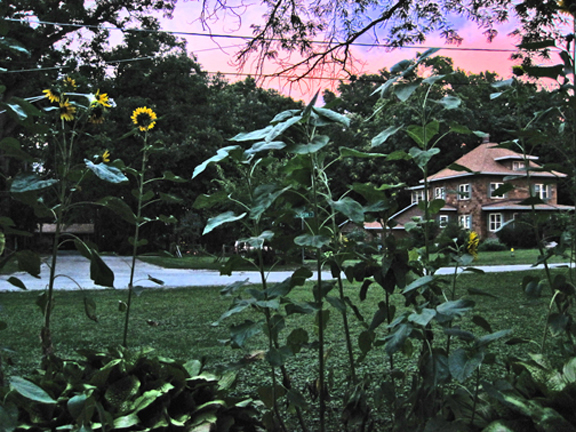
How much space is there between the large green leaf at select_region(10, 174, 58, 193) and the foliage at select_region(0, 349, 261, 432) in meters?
0.47

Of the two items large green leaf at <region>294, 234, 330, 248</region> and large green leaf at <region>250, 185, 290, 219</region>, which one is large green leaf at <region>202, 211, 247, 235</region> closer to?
large green leaf at <region>250, 185, 290, 219</region>

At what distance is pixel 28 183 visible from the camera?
1.09 meters

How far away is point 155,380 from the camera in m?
1.42

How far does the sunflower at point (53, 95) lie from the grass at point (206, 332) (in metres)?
0.70

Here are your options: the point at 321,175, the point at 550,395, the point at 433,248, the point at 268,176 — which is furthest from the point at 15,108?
the point at 268,176

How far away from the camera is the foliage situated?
4.11 feet

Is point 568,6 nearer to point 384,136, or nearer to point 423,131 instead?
point 423,131

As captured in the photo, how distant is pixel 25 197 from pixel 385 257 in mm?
871

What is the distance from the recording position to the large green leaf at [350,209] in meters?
1.01

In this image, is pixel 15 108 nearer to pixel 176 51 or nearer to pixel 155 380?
pixel 155 380

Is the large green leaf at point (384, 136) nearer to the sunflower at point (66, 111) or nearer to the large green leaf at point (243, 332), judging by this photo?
the large green leaf at point (243, 332)

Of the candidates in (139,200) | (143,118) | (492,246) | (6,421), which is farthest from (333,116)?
(492,246)

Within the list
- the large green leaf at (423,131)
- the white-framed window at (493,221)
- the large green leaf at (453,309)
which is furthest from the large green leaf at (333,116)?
the white-framed window at (493,221)

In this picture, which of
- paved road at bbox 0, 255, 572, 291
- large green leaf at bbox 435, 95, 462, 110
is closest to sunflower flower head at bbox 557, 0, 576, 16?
large green leaf at bbox 435, 95, 462, 110
